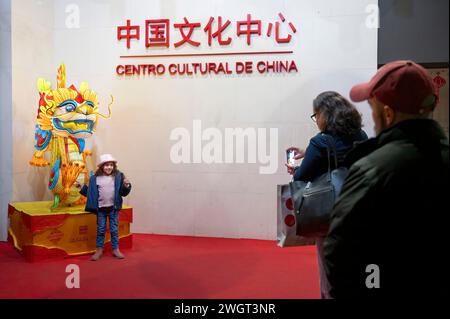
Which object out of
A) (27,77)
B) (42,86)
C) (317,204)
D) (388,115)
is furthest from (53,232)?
(388,115)

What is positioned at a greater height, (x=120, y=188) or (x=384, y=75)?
(x=384, y=75)

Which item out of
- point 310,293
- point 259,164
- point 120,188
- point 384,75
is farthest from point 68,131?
point 384,75

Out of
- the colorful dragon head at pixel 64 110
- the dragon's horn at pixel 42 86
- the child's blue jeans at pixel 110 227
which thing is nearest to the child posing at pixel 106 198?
the child's blue jeans at pixel 110 227

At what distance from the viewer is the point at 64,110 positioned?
4.56m

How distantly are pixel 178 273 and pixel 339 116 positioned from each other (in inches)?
85.6

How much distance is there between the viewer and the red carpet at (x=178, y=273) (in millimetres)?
3312

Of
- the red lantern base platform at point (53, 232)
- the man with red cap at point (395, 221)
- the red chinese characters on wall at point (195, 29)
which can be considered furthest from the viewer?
the red chinese characters on wall at point (195, 29)

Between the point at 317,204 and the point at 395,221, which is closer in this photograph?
the point at 395,221

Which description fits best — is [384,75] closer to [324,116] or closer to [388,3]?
[324,116]

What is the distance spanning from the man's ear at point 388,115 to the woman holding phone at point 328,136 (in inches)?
34.9

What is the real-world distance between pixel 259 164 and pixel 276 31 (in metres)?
1.56

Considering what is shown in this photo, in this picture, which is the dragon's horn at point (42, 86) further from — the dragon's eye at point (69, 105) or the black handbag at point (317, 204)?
the black handbag at point (317, 204)

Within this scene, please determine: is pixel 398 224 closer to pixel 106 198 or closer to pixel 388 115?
pixel 388 115

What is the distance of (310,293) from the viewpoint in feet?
10.9
